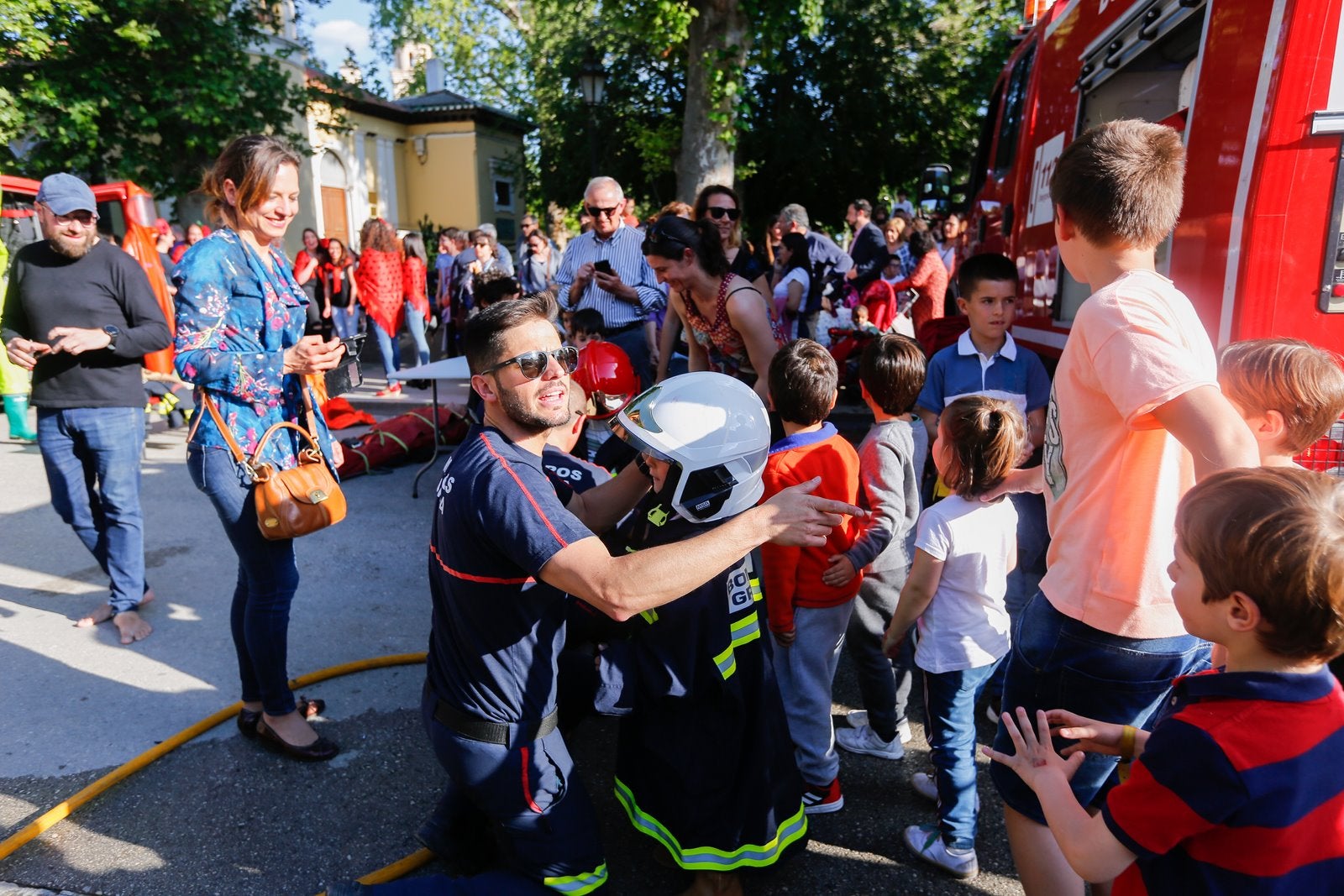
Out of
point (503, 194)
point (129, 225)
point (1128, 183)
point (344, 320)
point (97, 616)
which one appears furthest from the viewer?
point (503, 194)

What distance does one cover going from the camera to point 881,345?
3.06 meters

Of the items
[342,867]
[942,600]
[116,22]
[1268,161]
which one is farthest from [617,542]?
[116,22]

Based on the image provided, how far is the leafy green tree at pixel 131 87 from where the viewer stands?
42.6 ft

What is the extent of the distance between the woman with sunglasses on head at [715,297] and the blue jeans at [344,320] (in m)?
8.75

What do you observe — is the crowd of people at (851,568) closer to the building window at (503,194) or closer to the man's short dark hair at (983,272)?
the man's short dark hair at (983,272)

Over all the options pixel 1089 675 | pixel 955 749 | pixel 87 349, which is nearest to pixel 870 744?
pixel 955 749

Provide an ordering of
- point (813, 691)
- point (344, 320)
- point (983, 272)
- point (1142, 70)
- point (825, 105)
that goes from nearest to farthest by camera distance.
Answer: point (813, 691) < point (983, 272) < point (1142, 70) < point (344, 320) < point (825, 105)

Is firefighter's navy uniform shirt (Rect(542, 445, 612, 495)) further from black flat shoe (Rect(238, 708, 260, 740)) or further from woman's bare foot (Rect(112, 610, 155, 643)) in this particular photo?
woman's bare foot (Rect(112, 610, 155, 643))

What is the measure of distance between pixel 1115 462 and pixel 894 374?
4.01ft

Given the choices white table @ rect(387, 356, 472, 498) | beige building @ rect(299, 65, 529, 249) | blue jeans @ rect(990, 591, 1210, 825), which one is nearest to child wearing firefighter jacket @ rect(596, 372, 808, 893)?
blue jeans @ rect(990, 591, 1210, 825)

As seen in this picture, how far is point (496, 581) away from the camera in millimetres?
2113

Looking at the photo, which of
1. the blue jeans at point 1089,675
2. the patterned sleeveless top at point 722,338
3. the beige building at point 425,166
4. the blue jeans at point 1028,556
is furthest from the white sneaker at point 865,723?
the beige building at point 425,166

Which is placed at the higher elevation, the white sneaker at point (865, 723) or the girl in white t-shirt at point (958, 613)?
the girl in white t-shirt at point (958, 613)

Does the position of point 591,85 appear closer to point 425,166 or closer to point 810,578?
point 810,578
